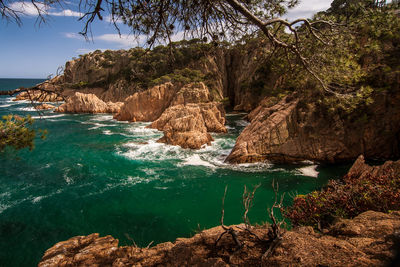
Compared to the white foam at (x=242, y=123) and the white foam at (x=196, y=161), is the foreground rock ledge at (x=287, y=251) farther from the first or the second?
the white foam at (x=242, y=123)

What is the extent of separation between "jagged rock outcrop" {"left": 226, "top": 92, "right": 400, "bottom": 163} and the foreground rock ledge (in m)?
9.56

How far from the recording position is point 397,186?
5.27 meters

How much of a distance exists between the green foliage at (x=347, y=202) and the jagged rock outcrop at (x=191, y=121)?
499 inches

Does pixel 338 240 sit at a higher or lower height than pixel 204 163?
higher

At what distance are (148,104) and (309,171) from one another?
23.1 m

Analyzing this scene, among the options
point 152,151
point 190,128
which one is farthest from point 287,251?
point 190,128

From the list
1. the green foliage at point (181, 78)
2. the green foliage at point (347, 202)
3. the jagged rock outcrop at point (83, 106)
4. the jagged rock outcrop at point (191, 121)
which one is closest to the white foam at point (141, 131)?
the jagged rock outcrop at point (191, 121)

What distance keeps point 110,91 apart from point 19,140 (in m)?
45.8

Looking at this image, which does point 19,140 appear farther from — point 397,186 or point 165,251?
point 397,186

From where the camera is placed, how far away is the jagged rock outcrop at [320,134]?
12.0 metres

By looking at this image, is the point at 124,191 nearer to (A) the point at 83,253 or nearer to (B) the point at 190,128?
(A) the point at 83,253

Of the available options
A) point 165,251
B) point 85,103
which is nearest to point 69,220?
point 165,251

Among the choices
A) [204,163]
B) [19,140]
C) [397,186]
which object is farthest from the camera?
[204,163]

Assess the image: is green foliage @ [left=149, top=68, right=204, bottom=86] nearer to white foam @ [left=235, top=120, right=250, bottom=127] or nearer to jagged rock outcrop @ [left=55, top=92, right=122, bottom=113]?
white foam @ [left=235, top=120, right=250, bottom=127]
